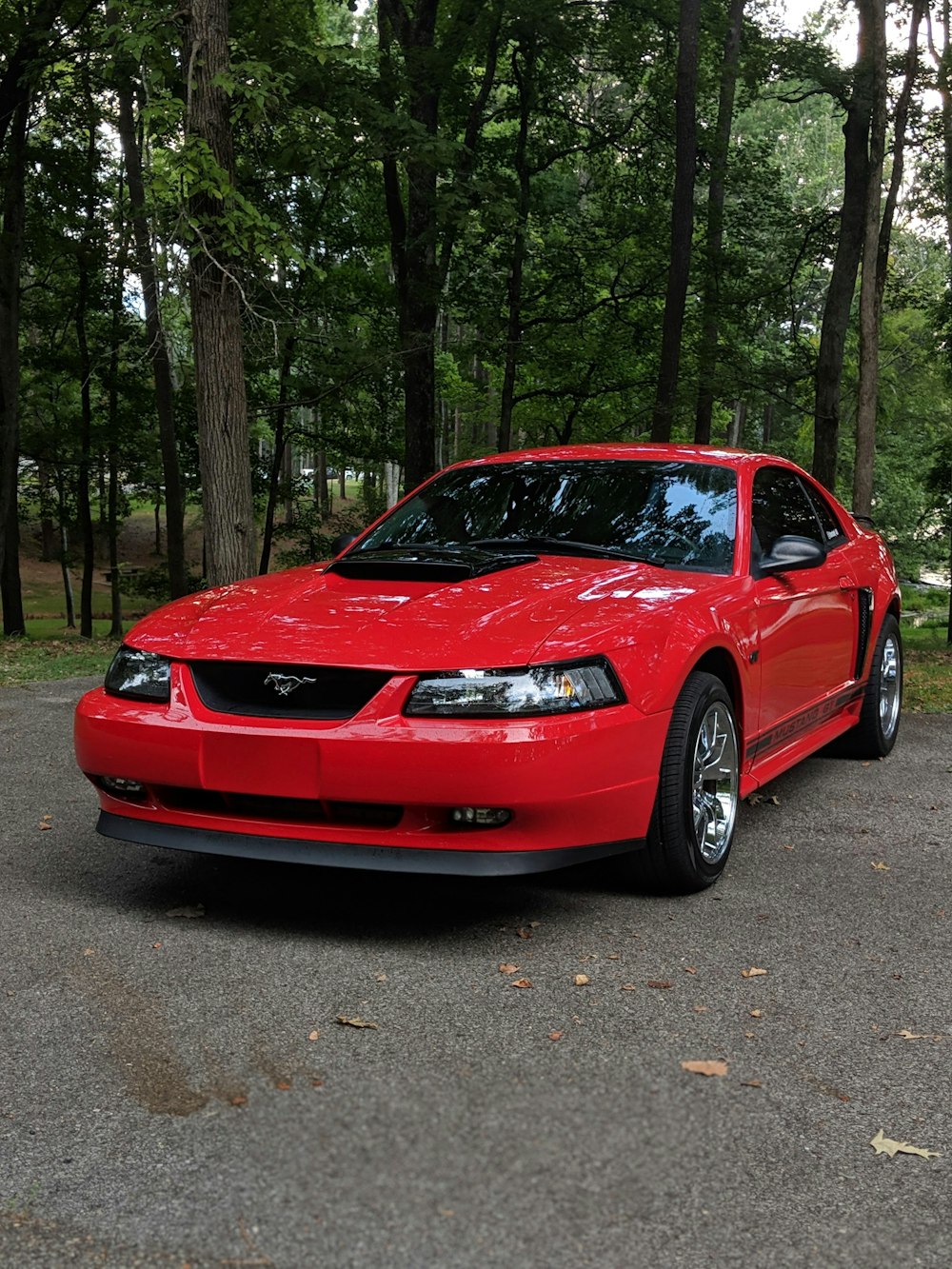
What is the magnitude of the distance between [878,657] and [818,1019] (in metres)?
3.90

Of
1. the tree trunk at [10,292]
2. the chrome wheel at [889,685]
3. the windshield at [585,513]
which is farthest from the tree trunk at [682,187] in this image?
the tree trunk at [10,292]

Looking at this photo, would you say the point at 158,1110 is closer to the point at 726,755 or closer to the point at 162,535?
the point at 726,755

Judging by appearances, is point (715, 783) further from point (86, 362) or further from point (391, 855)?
point (86, 362)

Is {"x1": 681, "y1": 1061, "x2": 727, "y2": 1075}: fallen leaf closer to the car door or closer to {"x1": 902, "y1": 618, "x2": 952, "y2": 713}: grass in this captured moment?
the car door

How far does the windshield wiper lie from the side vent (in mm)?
2017

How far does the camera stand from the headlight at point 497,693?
143 inches

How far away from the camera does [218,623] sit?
4.21 metres

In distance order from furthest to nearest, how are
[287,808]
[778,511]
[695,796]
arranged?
[778,511]
[695,796]
[287,808]

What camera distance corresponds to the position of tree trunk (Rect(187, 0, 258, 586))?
28.9 feet

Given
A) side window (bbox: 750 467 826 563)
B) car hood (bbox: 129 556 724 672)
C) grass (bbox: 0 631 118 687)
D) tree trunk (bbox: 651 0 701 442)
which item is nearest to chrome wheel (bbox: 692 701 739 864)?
car hood (bbox: 129 556 724 672)

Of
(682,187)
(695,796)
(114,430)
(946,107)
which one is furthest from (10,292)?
(695,796)

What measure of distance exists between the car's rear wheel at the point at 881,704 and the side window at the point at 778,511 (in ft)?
3.33

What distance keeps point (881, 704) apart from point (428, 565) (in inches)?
136

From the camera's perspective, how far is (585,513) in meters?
5.16
